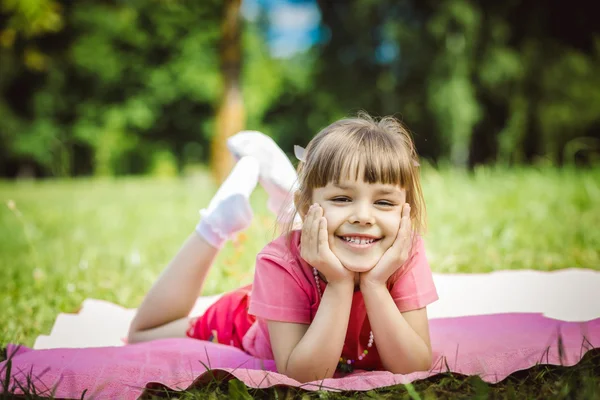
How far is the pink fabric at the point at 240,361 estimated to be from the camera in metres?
1.55

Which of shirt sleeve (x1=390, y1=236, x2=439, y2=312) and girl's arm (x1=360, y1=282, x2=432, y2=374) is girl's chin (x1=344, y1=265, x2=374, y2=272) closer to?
girl's arm (x1=360, y1=282, x2=432, y2=374)

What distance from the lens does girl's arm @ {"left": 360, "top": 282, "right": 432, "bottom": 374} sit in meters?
1.51

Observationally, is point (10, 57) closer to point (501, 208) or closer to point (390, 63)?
point (390, 63)

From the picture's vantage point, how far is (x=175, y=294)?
2.14 m

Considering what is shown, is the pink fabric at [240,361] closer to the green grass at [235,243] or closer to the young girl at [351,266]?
the young girl at [351,266]

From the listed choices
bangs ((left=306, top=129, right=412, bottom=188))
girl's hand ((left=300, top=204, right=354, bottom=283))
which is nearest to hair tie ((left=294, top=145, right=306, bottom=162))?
bangs ((left=306, top=129, right=412, bottom=188))

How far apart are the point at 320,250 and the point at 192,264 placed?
30.1 inches

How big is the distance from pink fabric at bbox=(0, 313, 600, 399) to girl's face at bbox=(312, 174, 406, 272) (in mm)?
336

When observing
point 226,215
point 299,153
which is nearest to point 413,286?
point 299,153

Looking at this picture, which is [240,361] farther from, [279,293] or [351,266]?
[351,266]

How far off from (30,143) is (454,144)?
1560 cm

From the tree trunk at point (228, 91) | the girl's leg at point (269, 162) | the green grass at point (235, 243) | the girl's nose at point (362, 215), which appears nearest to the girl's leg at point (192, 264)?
the girl's leg at point (269, 162)

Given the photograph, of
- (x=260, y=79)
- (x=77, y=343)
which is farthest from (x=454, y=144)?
(x=77, y=343)

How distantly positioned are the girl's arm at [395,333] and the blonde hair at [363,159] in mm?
239
